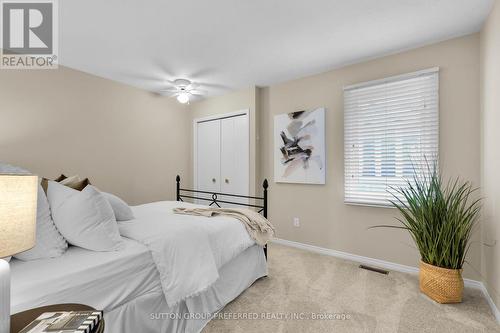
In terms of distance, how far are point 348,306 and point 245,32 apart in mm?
2614

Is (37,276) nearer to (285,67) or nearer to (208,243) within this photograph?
(208,243)

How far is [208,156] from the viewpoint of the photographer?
439cm

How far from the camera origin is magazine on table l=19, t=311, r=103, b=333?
0.76 meters

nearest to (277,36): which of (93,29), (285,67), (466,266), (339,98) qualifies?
(285,67)

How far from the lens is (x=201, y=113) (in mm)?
4453

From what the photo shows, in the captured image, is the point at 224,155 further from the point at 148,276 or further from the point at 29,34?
the point at 148,276

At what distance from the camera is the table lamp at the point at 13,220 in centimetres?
69

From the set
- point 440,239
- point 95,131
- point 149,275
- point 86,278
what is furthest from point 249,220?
point 95,131

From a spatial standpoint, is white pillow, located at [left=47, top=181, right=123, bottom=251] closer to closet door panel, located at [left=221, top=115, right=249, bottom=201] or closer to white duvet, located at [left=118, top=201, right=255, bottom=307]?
white duvet, located at [left=118, top=201, right=255, bottom=307]

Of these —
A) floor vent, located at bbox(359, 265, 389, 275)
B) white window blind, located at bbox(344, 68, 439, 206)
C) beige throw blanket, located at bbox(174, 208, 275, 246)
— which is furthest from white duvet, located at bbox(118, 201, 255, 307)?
white window blind, located at bbox(344, 68, 439, 206)

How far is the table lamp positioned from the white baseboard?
2.88 meters

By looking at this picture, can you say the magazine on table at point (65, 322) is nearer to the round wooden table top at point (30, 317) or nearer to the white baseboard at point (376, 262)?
the round wooden table top at point (30, 317)

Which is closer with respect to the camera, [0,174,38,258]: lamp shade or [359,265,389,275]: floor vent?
[0,174,38,258]: lamp shade

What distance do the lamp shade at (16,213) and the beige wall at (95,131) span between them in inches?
105
